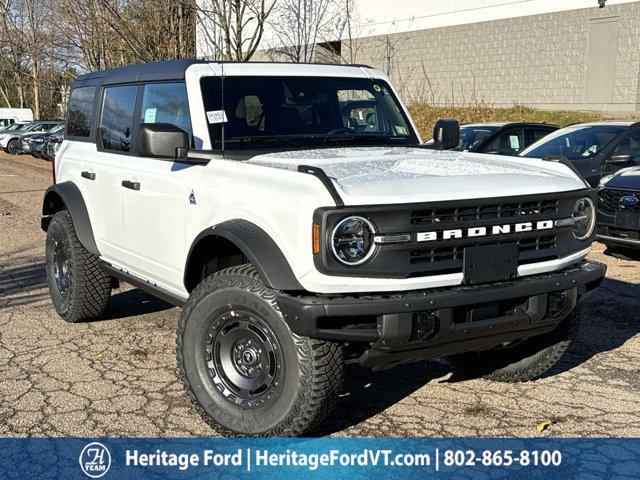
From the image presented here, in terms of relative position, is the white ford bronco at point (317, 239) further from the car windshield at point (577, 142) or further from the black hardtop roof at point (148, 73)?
the car windshield at point (577, 142)

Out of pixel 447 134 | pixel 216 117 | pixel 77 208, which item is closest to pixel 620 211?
pixel 447 134

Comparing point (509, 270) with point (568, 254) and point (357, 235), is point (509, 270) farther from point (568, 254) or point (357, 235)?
point (357, 235)

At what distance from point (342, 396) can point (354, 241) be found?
4.73 ft

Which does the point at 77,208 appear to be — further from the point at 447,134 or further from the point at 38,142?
the point at 38,142

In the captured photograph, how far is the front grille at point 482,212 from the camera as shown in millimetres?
3713

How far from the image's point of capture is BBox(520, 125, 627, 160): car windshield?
10391 mm

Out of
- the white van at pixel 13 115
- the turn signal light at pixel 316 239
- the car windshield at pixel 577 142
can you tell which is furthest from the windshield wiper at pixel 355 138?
the white van at pixel 13 115

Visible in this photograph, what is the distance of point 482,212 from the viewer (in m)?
3.87

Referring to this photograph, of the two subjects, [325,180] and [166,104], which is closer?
[325,180]

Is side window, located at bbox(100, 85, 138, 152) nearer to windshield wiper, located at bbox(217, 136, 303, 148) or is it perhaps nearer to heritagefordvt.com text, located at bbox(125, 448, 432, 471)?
windshield wiper, located at bbox(217, 136, 303, 148)

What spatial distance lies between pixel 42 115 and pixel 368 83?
68363 mm

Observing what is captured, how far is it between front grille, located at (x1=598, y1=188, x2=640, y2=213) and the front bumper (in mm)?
4544

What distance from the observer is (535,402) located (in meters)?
4.66

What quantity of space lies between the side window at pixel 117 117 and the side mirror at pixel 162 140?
3.62ft
